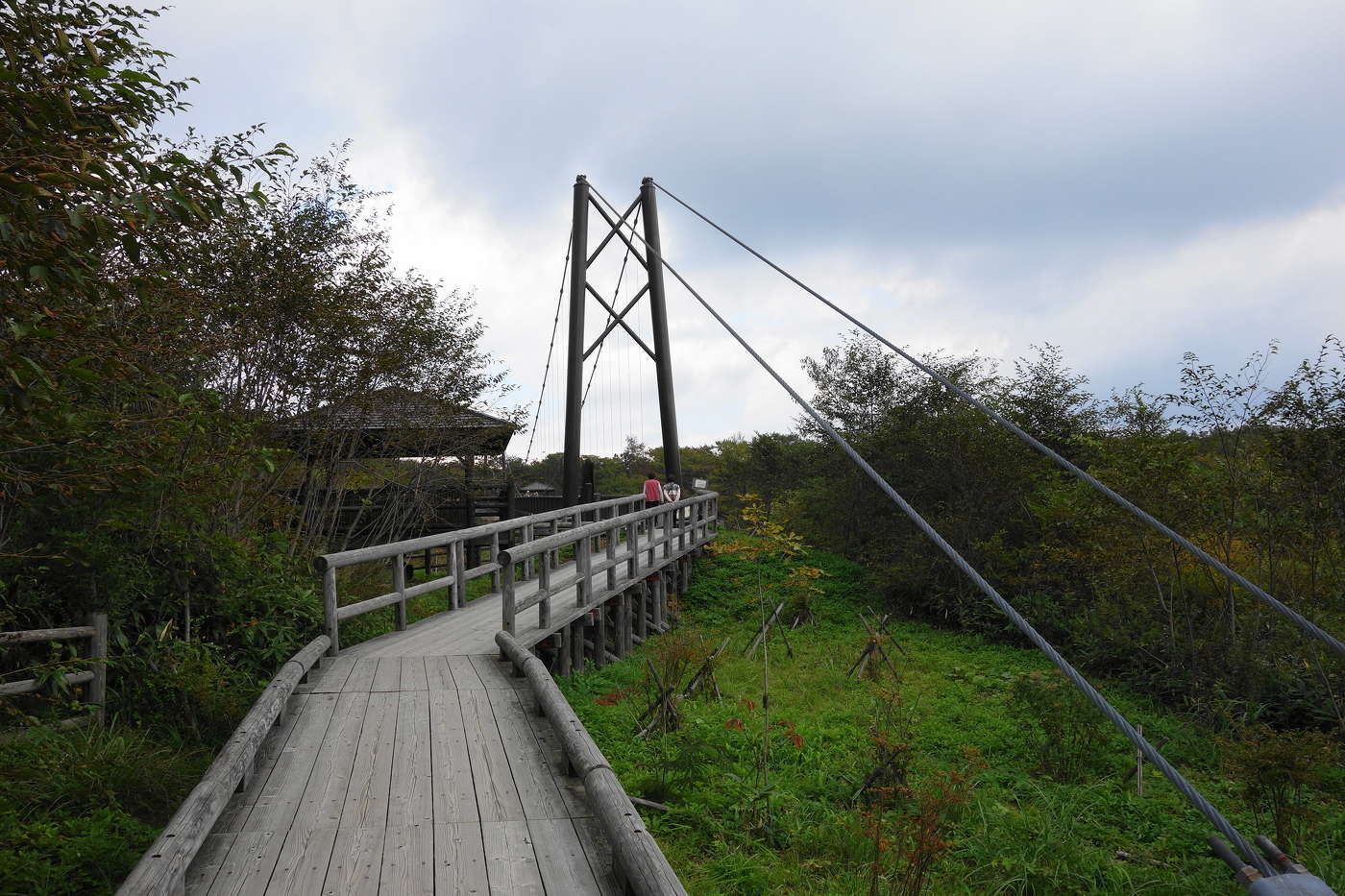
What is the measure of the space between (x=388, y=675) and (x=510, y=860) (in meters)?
2.70

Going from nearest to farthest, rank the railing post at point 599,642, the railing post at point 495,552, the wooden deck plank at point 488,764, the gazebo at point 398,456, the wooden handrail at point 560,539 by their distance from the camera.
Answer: the wooden deck plank at point 488,764, the wooden handrail at point 560,539, the railing post at point 495,552, the railing post at point 599,642, the gazebo at point 398,456

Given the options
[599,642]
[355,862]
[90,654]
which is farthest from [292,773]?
[599,642]

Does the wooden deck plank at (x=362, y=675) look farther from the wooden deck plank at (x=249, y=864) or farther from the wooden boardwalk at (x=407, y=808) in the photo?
the wooden deck plank at (x=249, y=864)

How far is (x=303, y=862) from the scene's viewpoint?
2.98 m

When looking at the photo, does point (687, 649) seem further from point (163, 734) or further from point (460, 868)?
point (460, 868)

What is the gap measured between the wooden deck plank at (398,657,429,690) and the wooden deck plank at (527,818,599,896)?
207 centimetres

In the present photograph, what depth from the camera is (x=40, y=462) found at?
500cm

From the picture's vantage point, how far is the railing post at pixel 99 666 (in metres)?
5.55

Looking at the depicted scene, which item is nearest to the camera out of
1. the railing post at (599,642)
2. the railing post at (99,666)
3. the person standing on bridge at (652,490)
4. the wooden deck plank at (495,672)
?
the wooden deck plank at (495,672)

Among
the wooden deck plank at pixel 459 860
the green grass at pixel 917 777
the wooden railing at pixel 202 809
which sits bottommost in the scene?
the green grass at pixel 917 777

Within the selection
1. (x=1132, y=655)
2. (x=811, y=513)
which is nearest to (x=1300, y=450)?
(x=1132, y=655)

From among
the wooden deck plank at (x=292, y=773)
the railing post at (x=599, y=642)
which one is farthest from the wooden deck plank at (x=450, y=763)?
the railing post at (x=599, y=642)

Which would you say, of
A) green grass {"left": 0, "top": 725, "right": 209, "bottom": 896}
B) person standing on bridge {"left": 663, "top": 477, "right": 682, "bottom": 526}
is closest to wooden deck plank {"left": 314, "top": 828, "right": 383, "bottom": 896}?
green grass {"left": 0, "top": 725, "right": 209, "bottom": 896}

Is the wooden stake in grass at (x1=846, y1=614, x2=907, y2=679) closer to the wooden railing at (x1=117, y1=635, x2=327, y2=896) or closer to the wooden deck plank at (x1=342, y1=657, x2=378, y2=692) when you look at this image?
the wooden deck plank at (x1=342, y1=657, x2=378, y2=692)
